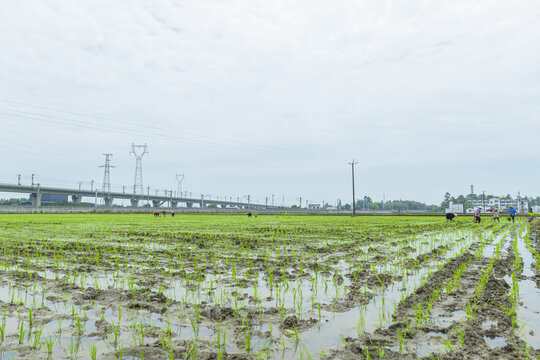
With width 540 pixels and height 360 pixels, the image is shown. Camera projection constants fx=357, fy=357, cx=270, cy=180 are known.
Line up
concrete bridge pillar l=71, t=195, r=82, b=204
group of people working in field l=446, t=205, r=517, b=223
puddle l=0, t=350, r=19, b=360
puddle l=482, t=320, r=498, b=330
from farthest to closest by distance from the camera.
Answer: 1. concrete bridge pillar l=71, t=195, r=82, b=204
2. group of people working in field l=446, t=205, r=517, b=223
3. puddle l=482, t=320, r=498, b=330
4. puddle l=0, t=350, r=19, b=360

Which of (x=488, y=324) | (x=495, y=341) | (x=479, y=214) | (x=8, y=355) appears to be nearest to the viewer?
(x=8, y=355)

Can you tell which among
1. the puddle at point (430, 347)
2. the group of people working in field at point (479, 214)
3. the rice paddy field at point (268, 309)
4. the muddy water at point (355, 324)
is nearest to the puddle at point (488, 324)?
the rice paddy field at point (268, 309)

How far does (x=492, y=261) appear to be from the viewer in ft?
25.1

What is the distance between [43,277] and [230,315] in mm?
4009

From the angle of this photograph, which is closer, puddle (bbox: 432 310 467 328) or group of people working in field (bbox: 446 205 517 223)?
puddle (bbox: 432 310 467 328)

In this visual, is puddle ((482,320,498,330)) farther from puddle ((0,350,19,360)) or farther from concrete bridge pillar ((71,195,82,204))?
concrete bridge pillar ((71,195,82,204))

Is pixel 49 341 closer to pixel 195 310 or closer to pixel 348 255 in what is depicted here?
pixel 195 310

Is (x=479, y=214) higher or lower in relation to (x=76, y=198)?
lower

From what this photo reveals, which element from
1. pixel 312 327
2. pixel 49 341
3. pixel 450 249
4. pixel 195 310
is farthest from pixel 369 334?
pixel 450 249

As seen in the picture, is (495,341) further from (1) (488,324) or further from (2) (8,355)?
(2) (8,355)

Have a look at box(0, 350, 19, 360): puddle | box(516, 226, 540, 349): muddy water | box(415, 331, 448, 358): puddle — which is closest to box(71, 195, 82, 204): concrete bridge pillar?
box(0, 350, 19, 360): puddle

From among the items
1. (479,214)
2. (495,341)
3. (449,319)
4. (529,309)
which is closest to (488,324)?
(449,319)

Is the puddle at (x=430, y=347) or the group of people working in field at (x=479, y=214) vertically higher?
the group of people working in field at (x=479, y=214)

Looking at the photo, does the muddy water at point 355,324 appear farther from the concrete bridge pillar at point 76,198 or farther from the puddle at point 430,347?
the concrete bridge pillar at point 76,198
